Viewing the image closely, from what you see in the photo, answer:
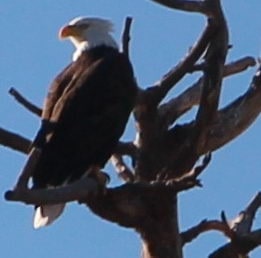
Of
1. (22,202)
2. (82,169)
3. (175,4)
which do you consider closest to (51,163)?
(82,169)

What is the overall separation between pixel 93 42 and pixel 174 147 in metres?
1.40

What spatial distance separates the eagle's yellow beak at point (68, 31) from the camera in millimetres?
6977

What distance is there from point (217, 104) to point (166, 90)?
12.0 inches

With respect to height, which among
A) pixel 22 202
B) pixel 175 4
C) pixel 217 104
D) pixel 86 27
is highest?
pixel 86 27

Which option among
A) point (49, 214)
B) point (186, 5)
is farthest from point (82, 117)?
point (186, 5)

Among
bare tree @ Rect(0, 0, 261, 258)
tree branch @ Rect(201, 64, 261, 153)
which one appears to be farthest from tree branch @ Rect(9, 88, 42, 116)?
tree branch @ Rect(201, 64, 261, 153)

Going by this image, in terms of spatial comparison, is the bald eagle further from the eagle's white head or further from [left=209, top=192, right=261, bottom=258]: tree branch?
[left=209, top=192, right=261, bottom=258]: tree branch

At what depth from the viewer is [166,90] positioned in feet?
17.7

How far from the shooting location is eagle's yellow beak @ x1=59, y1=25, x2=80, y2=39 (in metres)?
6.98

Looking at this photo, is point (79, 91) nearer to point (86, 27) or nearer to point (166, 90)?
point (166, 90)

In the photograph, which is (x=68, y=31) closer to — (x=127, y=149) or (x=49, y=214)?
(x=127, y=149)

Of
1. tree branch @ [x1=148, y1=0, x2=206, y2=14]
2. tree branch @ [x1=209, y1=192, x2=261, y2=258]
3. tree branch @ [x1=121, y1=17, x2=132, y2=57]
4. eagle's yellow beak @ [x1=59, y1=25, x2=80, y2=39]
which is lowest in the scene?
tree branch @ [x1=209, y1=192, x2=261, y2=258]

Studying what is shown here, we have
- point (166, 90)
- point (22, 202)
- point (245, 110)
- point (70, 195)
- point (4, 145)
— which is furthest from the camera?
point (245, 110)

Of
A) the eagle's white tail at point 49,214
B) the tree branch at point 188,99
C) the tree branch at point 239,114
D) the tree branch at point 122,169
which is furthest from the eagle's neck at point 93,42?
the eagle's white tail at point 49,214
